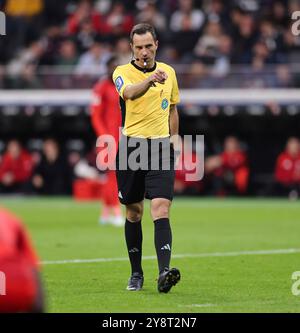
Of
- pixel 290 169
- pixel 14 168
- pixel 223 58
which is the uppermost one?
pixel 223 58

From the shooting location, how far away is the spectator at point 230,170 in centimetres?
2525

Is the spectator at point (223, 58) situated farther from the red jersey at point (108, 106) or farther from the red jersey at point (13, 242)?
the red jersey at point (13, 242)

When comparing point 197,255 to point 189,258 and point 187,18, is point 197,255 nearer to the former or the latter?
point 189,258

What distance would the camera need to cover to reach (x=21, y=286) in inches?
180

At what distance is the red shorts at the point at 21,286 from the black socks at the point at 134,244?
190 inches

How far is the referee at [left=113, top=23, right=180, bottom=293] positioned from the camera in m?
9.03

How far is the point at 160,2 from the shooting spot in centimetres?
2827

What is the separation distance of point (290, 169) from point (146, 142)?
50.5 feet

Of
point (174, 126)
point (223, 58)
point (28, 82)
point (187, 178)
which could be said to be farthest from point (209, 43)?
point (174, 126)

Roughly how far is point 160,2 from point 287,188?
6.48 m

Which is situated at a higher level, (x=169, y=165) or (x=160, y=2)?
(x=160, y=2)
